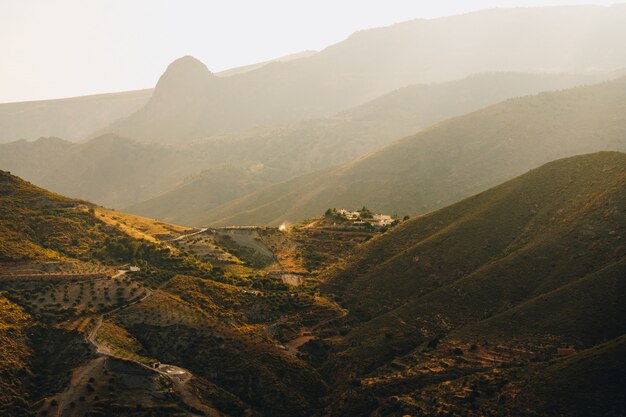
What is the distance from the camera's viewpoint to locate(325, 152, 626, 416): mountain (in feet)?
238

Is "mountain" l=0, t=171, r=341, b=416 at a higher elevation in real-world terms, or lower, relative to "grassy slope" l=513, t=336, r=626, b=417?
higher

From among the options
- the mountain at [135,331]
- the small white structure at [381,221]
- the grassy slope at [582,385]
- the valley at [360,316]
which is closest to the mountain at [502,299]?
the grassy slope at [582,385]

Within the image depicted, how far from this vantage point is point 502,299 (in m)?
96.8

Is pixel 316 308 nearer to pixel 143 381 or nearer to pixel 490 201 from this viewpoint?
pixel 143 381

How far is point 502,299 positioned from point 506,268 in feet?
25.0

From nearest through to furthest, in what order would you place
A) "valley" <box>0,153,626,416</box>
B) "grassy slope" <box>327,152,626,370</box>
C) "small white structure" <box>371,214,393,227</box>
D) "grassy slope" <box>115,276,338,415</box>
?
"valley" <box>0,153,626,416</box>, "grassy slope" <box>115,276,338,415</box>, "grassy slope" <box>327,152,626,370</box>, "small white structure" <box>371,214,393,227</box>

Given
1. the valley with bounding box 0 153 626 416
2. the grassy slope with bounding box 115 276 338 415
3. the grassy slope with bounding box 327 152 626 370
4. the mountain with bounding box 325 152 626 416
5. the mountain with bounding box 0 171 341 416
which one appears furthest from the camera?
the grassy slope with bounding box 327 152 626 370

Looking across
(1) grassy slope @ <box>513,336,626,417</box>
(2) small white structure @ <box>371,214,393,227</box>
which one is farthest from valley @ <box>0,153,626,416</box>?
(2) small white structure @ <box>371,214,393,227</box>

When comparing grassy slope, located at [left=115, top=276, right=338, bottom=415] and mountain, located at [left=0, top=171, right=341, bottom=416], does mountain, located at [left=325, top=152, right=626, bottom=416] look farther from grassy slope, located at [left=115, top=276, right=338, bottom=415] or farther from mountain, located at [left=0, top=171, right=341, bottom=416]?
mountain, located at [left=0, top=171, right=341, bottom=416]

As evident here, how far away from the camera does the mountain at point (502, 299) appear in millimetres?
72562

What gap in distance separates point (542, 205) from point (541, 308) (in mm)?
38070

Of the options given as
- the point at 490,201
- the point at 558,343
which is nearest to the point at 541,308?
the point at 558,343

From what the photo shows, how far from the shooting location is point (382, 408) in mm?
76625

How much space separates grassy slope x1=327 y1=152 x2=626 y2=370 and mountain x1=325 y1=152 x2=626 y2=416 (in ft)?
0.78
